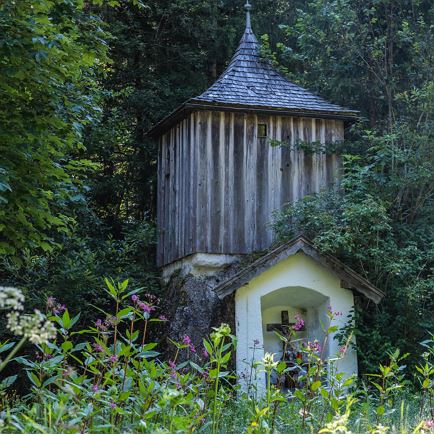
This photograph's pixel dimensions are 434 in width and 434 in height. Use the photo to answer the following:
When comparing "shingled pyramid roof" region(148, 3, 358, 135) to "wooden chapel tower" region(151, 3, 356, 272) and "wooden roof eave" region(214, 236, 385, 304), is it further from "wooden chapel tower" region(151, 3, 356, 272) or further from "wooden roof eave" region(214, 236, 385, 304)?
"wooden roof eave" region(214, 236, 385, 304)

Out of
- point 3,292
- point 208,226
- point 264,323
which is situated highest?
point 208,226

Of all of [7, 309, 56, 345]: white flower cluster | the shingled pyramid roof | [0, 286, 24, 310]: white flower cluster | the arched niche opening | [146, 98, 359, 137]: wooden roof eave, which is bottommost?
the arched niche opening

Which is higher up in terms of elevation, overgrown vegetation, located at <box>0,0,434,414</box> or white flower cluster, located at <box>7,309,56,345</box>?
overgrown vegetation, located at <box>0,0,434,414</box>

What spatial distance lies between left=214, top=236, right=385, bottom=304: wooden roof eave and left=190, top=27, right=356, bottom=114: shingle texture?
9.99 ft

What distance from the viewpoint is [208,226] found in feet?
45.9

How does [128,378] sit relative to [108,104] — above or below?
below

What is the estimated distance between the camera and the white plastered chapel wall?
42.0 ft

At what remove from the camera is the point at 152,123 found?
18844 millimetres

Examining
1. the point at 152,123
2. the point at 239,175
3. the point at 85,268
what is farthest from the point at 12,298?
the point at 152,123

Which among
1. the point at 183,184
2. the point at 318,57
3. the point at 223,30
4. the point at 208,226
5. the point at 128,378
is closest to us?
the point at 128,378

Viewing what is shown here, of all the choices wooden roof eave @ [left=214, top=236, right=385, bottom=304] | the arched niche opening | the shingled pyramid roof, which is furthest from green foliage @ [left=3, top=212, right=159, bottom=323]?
wooden roof eave @ [left=214, top=236, right=385, bottom=304]

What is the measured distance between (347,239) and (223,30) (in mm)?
8293

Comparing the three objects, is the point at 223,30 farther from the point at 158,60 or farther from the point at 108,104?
the point at 108,104

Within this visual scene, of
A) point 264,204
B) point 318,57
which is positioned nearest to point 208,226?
point 264,204
